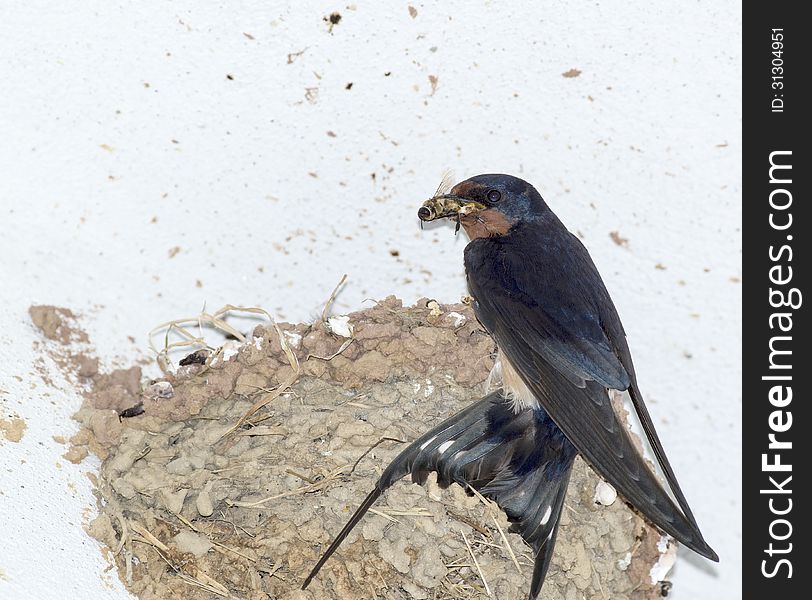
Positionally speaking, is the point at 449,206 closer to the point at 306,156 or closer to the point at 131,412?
the point at 306,156

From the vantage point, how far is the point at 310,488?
2.02m

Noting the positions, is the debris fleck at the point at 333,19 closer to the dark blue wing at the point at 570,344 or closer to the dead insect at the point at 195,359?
the dark blue wing at the point at 570,344

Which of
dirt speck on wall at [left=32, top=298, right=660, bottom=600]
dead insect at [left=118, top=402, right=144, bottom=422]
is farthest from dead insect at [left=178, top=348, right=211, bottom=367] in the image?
dead insect at [left=118, top=402, right=144, bottom=422]

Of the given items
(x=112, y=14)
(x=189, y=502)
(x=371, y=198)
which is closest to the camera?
(x=112, y=14)

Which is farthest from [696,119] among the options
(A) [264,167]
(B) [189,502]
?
(B) [189,502]

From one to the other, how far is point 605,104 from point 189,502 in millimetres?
1170

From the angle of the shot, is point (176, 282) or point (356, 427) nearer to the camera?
point (356, 427)

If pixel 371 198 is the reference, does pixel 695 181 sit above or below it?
above

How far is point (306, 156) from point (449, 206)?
322 millimetres

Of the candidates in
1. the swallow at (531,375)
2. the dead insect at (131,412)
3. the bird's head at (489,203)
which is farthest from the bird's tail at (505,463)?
the dead insect at (131,412)

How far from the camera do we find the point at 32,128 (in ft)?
6.59

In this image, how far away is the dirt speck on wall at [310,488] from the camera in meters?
2.02

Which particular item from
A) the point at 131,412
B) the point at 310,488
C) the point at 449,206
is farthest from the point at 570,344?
the point at 131,412
